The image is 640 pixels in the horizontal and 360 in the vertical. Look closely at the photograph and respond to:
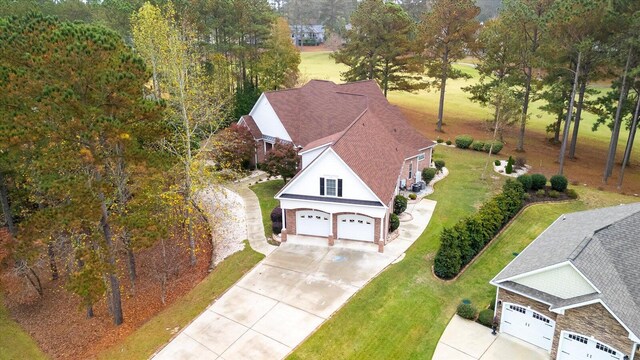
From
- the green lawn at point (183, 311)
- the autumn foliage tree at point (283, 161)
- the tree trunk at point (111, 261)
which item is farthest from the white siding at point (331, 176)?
the tree trunk at point (111, 261)

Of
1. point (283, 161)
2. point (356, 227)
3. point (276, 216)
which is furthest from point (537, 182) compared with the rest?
point (276, 216)

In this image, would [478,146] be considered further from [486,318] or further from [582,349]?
[582,349]

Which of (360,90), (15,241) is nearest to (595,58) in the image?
(360,90)

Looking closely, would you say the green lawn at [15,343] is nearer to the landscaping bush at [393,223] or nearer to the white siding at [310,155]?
the white siding at [310,155]

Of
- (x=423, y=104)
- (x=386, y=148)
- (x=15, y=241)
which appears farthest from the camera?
(x=423, y=104)

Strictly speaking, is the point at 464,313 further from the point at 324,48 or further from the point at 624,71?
the point at 324,48

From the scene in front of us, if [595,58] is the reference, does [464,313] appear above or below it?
below
